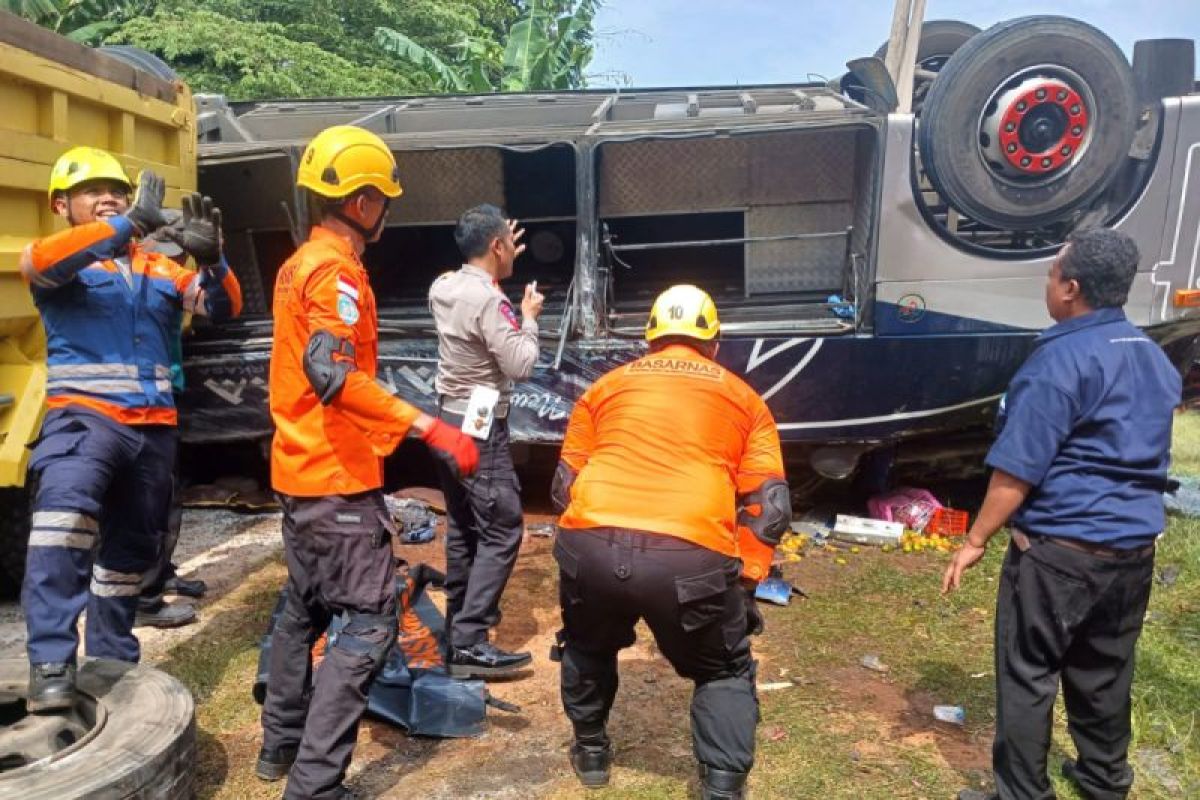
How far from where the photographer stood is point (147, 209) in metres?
3.00

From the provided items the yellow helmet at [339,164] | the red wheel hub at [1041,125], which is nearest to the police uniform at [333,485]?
the yellow helmet at [339,164]

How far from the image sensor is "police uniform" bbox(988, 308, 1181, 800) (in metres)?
2.45

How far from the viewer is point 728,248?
7238 millimetres

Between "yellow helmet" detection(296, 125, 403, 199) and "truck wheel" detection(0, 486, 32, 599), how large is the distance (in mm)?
2360

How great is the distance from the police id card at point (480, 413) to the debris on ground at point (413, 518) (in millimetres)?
2025

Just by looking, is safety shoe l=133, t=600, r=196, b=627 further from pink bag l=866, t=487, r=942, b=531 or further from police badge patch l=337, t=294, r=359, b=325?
pink bag l=866, t=487, r=942, b=531

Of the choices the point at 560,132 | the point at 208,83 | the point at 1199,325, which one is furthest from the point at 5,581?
the point at 208,83

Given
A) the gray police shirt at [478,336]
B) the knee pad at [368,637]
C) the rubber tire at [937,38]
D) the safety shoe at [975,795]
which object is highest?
the rubber tire at [937,38]

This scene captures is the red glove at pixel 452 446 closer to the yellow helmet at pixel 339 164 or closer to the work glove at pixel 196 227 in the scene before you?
the yellow helmet at pixel 339 164

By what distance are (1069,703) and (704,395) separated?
1389mm

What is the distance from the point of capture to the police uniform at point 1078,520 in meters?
2.45

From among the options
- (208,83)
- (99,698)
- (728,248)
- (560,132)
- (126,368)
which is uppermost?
(208,83)

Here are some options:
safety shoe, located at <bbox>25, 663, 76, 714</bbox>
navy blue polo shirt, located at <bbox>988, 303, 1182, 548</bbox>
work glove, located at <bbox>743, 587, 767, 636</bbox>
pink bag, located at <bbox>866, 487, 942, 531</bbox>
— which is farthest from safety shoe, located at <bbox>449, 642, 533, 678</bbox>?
pink bag, located at <bbox>866, 487, 942, 531</bbox>

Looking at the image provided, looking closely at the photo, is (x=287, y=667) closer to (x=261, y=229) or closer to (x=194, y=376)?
(x=194, y=376)
